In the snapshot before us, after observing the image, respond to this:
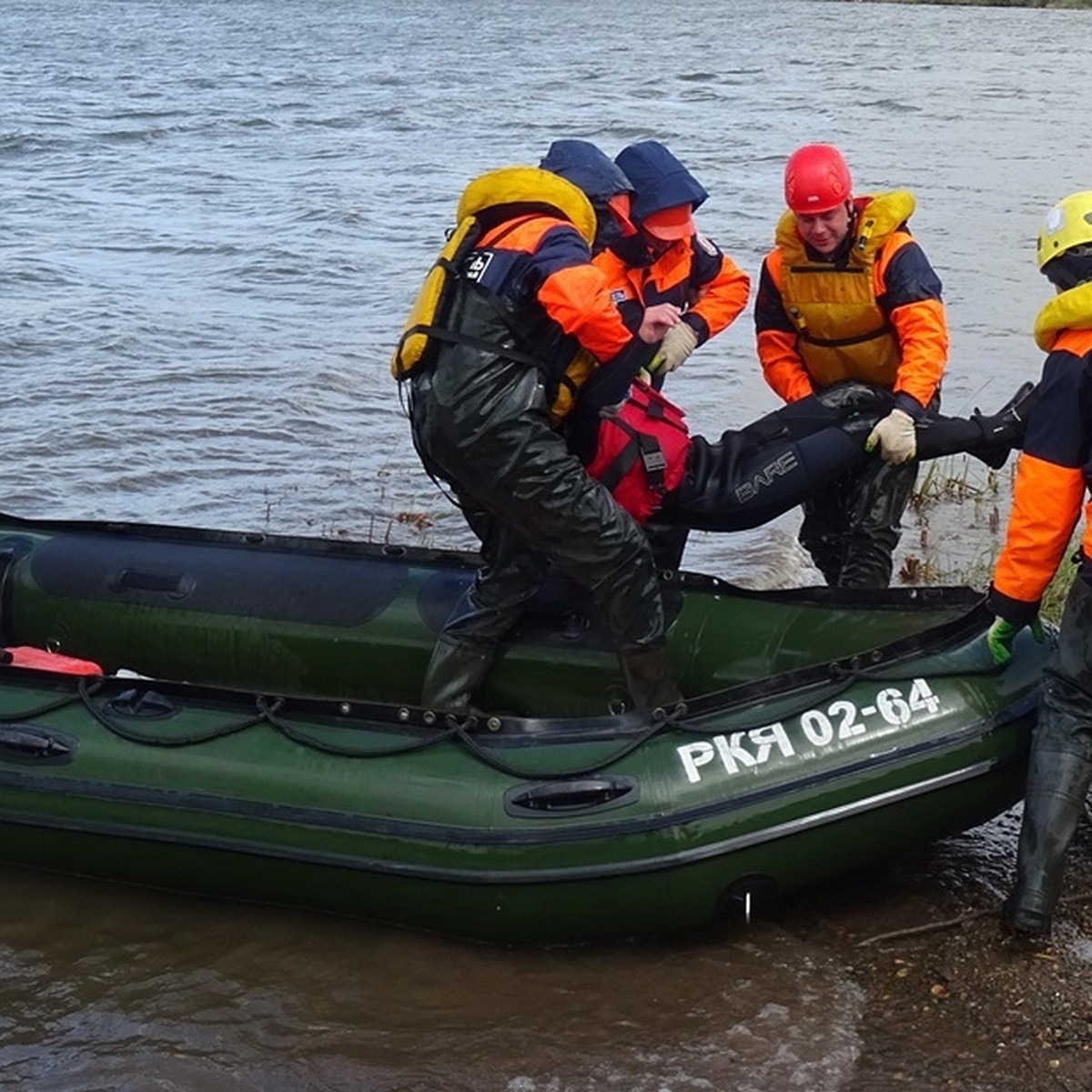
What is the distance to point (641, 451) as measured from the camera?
16.0ft

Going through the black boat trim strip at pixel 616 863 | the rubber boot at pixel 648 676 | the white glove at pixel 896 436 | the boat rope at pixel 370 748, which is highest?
the white glove at pixel 896 436

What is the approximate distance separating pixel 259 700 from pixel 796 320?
2032 millimetres

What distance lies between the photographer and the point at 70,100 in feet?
75.7

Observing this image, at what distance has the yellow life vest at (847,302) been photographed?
5031 millimetres

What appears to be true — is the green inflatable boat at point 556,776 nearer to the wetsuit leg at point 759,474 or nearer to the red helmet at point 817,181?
the wetsuit leg at point 759,474

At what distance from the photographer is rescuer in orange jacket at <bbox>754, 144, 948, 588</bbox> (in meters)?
4.94

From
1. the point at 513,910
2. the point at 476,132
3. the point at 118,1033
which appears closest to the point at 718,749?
the point at 513,910

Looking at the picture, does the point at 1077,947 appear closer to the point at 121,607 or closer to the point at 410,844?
the point at 410,844

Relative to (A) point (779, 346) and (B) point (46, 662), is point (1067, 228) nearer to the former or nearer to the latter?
(A) point (779, 346)

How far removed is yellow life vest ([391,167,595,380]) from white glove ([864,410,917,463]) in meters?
1.06

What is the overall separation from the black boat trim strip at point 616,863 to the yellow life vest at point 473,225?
1.26 m

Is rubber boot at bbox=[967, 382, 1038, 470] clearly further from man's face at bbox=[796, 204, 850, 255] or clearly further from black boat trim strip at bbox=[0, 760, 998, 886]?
black boat trim strip at bbox=[0, 760, 998, 886]

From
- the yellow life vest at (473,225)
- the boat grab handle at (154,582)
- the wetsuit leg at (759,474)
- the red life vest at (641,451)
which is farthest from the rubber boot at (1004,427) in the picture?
the boat grab handle at (154,582)

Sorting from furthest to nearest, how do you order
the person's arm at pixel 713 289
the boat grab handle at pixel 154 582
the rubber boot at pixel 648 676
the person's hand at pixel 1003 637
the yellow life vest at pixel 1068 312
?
the boat grab handle at pixel 154 582 → the person's arm at pixel 713 289 → the rubber boot at pixel 648 676 → the person's hand at pixel 1003 637 → the yellow life vest at pixel 1068 312
